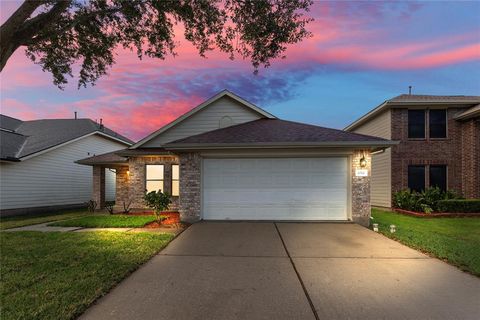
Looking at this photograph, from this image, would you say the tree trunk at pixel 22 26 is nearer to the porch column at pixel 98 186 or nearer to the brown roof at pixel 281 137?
the brown roof at pixel 281 137

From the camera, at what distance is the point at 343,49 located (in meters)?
12.1

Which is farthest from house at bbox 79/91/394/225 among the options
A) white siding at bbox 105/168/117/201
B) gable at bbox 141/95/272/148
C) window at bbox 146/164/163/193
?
white siding at bbox 105/168/117/201

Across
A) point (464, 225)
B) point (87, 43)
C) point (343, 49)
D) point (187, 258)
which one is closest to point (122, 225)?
point (187, 258)

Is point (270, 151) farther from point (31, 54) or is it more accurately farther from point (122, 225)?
point (31, 54)

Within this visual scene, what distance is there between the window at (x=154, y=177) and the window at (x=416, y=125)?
12753 mm

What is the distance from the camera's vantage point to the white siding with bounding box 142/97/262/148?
15134 millimetres

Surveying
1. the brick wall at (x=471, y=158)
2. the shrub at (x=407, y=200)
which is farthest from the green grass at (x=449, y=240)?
the brick wall at (x=471, y=158)

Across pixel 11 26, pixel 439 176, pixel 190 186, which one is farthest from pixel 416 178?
pixel 11 26

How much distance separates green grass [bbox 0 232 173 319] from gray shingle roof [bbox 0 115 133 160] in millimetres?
9542

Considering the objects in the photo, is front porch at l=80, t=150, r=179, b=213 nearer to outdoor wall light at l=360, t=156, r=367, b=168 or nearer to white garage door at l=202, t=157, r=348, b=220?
white garage door at l=202, t=157, r=348, b=220

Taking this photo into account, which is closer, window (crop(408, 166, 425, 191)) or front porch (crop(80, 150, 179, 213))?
front porch (crop(80, 150, 179, 213))

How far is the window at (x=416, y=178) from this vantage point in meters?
15.8

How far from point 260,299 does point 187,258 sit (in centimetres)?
241

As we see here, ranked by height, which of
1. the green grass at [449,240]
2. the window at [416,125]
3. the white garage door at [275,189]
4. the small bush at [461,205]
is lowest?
the green grass at [449,240]
